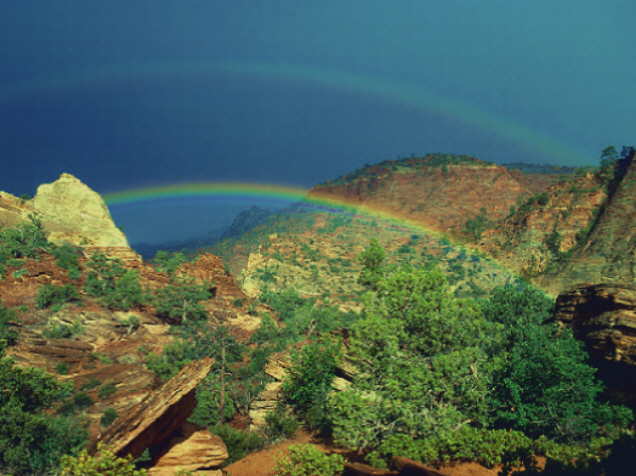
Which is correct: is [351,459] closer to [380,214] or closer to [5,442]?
[5,442]

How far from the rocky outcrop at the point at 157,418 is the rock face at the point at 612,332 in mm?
17802

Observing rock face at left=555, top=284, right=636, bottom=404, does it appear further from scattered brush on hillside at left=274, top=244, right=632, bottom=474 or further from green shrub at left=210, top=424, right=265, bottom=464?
green shrub at left=210, top=424, right=265, bottom=464

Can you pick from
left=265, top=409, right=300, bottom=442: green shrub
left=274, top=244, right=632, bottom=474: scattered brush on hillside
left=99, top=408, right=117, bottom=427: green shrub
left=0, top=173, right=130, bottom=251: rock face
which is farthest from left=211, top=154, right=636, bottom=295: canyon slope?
left=99, top=408, right=117, bottom=427: green shrub

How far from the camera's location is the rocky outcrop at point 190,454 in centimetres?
1374

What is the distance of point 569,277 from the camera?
143ft

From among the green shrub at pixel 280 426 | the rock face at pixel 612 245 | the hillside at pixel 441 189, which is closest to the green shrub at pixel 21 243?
the green shrub at pixel 280 426

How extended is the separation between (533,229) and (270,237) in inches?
2295

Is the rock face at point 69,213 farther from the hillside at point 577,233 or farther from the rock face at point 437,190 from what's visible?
the rock face at point 437,190

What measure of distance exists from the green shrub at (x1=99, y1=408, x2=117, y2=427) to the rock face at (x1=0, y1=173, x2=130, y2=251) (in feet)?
159

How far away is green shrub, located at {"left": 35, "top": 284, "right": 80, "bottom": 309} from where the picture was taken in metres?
47.8

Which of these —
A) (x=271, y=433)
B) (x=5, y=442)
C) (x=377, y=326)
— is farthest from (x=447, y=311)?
(x=5, y=442)

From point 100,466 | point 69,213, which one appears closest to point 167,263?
point 69,213

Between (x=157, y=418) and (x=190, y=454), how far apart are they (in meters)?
2.29

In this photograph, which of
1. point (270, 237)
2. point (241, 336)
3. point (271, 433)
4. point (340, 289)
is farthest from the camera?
point (270, 237)
